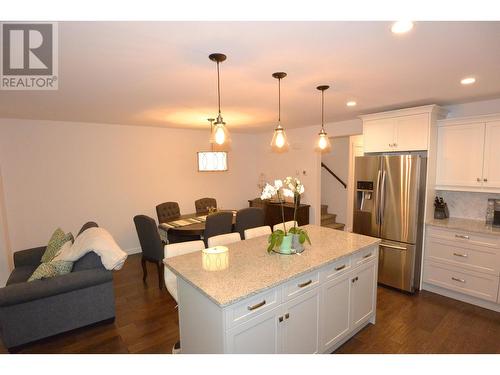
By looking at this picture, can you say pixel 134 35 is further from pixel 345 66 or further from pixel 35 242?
pixel 35 242

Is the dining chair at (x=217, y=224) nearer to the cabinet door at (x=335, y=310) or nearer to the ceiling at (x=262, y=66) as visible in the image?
the ceiling at (x=262, y=66)

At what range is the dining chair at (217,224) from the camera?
3490mm

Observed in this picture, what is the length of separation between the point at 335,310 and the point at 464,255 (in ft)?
6.76

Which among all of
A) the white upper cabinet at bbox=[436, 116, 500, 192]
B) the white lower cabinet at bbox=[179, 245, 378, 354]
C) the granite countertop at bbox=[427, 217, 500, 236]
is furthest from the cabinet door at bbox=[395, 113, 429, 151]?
the white lower cabinet at bbox=[179, 245, 378, 354]

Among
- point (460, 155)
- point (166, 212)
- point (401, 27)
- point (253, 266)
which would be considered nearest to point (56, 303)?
point (253, 266)

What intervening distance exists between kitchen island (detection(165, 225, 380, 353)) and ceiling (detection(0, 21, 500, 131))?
1.43m

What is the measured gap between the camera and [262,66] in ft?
6.46

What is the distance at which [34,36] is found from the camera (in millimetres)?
1507

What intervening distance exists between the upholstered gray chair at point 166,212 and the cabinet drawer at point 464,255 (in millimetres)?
3953

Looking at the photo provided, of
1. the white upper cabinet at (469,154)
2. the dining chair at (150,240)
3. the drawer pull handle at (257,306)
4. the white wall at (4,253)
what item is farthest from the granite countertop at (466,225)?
the white wall at (4,253)

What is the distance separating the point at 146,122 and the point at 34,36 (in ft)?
9.94

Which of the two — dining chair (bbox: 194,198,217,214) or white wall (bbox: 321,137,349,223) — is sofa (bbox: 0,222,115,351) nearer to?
dining chair (bbox: 194,198,217,214)

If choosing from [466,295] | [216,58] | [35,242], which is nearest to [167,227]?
[35,242]

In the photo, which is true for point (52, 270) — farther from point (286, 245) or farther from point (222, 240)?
point (286, 245)
